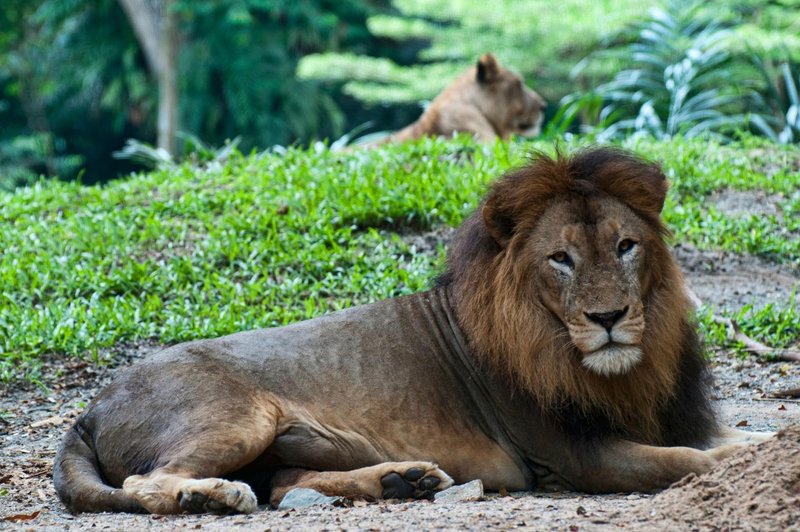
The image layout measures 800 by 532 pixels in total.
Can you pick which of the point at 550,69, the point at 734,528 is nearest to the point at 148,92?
the point at 550,69

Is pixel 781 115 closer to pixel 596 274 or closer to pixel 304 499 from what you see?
pixel 596 274

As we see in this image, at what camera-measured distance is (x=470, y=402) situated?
464 centimetres

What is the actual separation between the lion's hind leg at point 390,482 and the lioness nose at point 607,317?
0.79 metres

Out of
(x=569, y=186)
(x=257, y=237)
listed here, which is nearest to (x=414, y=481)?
(x=569, y=186)

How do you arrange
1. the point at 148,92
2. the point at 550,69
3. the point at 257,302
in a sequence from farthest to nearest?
the point at 148,92 → the point at 550,69 → the point at 257,302

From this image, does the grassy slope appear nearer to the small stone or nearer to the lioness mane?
the lioness mane

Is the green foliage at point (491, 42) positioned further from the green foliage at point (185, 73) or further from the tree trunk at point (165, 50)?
the tree trunk at point (165, 50)

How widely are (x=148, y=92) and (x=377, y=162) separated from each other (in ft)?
43.5

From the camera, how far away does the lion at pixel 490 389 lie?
4.23 meters

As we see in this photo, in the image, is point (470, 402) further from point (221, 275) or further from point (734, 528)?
point (221, 275)

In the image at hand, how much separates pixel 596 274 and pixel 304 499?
1341mm

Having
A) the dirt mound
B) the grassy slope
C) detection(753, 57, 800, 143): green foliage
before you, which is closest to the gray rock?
the dirt mound

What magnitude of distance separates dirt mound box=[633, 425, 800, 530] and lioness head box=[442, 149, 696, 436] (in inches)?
27.3

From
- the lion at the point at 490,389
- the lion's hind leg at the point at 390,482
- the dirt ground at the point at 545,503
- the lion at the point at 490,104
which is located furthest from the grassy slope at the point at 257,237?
the lion's hind leg at the point at 390,482
